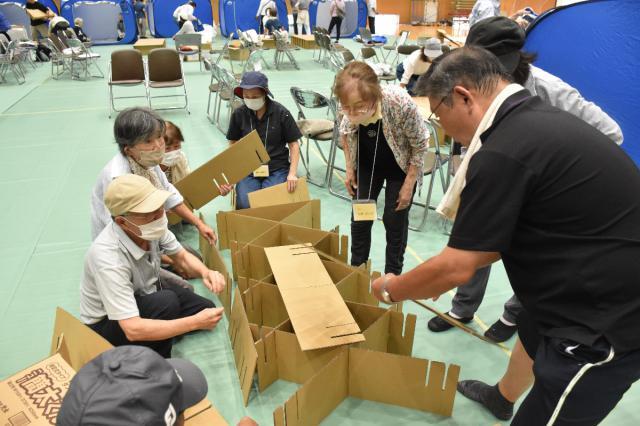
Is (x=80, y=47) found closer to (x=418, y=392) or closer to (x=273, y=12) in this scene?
(x=273, y=12)

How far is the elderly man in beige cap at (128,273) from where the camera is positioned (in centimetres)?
186

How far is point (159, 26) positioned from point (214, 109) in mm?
9535

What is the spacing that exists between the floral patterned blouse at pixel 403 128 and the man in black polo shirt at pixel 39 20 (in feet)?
40.0

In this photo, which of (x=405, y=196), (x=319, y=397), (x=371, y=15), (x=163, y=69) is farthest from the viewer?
(x=371, y=15)

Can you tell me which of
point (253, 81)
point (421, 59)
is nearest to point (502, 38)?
point (253, 81)

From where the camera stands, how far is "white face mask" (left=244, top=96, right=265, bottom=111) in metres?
3.41

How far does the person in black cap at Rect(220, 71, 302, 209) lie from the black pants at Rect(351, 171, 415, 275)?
85 centimetres

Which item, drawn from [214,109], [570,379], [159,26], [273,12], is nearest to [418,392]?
[570,379]

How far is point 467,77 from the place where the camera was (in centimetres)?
122

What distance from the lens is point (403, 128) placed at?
7.85 feet

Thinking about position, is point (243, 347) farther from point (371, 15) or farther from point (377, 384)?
point (371, 15)

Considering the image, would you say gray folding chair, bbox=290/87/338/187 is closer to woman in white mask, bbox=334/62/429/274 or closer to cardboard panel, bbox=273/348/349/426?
woman in white mask, bbox=334/62/429/274

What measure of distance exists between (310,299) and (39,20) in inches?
504

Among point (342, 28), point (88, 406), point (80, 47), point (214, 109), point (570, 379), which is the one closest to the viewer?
point (88, 406)
